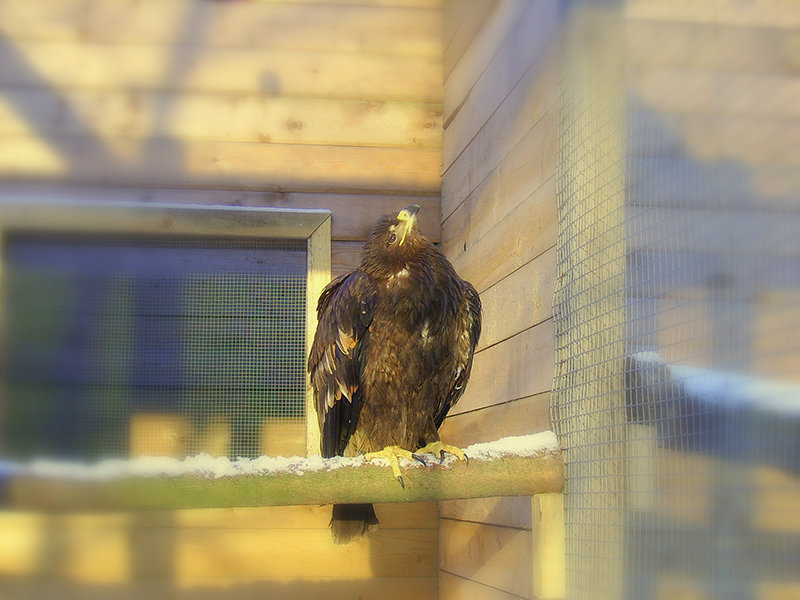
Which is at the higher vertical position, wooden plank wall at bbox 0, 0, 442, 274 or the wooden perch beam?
wooden plank wall at bbox 0, 0, 442, 274

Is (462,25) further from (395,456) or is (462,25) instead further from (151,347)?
(395,456)

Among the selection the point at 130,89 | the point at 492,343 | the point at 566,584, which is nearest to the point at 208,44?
the point at 130,89

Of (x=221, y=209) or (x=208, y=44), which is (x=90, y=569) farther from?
(x=208, y=44)

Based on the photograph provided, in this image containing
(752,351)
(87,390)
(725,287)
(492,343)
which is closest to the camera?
(752,351)

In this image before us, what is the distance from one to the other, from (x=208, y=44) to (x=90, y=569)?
2284 millimetres

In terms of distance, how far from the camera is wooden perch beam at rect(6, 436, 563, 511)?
76.3 inches

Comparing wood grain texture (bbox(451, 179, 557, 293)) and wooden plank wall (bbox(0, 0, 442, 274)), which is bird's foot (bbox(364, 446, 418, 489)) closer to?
wood grain texture (bbox(451, 179, 557, 293))

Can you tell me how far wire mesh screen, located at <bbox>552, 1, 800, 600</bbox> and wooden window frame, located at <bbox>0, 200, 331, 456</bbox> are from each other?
61.3 inches

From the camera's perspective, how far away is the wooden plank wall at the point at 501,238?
2393mm

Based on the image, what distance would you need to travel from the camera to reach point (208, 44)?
3760mm

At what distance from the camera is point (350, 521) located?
2.94m

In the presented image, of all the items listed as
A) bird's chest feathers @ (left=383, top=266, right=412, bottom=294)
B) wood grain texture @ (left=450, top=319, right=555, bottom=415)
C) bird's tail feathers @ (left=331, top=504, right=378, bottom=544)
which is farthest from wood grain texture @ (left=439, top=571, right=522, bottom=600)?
bird's chest feathers @ (left=383, top=266, right=412, bottom=294)

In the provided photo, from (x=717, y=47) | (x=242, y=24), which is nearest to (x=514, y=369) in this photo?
(x=717, y=47)

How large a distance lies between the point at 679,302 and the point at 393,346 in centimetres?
137
